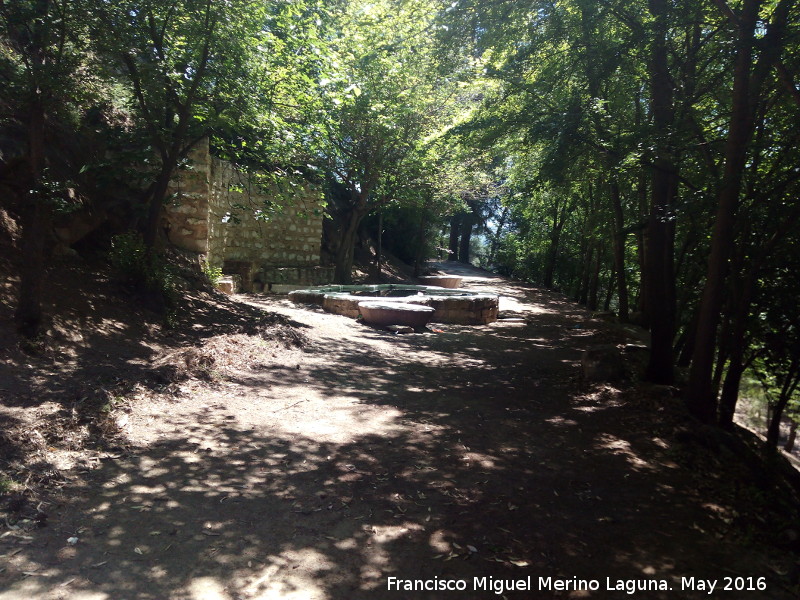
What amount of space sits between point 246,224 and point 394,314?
6005 mm

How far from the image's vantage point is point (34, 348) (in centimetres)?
474

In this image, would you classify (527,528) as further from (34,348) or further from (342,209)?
(342,209)

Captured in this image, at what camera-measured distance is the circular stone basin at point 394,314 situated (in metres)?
10.4

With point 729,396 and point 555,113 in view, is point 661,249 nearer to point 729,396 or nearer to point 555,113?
point 729,396

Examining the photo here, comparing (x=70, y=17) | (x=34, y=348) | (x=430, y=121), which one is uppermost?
(x=430, y=121)

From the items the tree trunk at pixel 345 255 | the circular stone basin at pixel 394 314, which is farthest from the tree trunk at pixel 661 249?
the tree trunk at pixel 345 255

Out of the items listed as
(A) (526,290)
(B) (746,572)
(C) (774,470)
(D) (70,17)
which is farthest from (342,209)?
(B) (746,572)

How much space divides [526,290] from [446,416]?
20.1 m

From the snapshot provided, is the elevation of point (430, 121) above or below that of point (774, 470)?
above

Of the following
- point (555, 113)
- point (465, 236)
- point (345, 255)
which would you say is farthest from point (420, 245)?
point (555, 113)

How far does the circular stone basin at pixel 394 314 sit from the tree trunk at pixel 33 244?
6.27m

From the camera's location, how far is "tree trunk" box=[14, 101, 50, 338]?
4.75 m

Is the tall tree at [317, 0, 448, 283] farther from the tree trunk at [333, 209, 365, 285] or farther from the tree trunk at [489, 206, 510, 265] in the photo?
the tree trunk at [489, 206, 510, 265]

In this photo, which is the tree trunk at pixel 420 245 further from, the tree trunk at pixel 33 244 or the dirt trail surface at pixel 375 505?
the tree trunk at pixel 33 244
